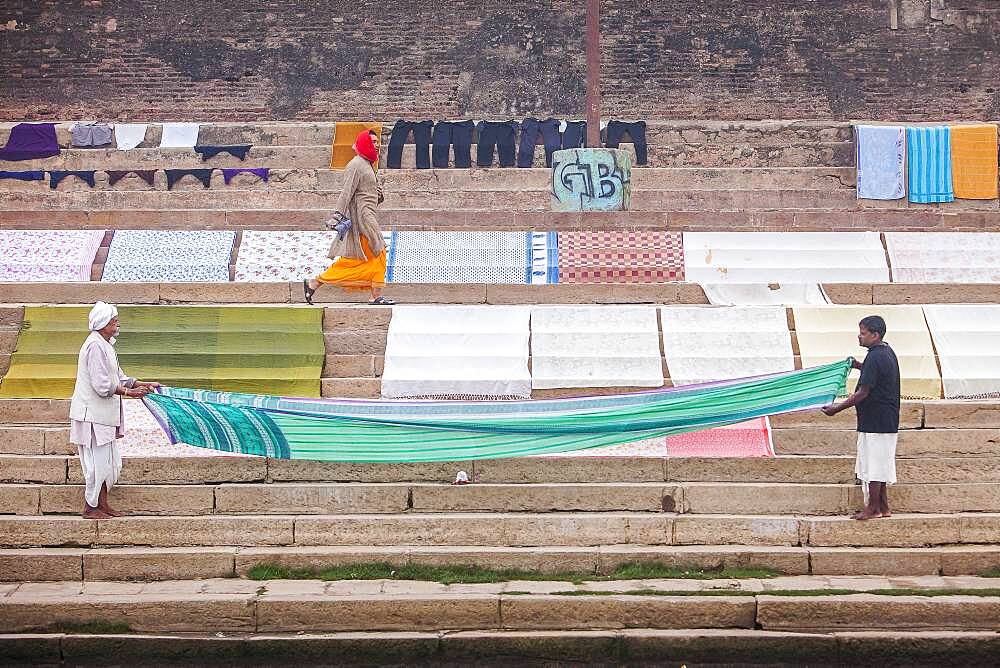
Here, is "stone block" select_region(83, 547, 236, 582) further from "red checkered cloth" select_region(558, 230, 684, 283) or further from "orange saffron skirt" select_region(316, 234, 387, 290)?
"red checkered cloth" select_region(558, 230, 684, 283)

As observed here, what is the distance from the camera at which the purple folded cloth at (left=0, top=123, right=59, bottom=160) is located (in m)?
14.8

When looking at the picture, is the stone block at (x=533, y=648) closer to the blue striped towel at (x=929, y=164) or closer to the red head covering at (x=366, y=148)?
the red head covering at (x=366, y=148)

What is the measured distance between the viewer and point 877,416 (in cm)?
820

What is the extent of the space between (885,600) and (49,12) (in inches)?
607

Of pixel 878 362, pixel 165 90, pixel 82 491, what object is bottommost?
pixel 82 491

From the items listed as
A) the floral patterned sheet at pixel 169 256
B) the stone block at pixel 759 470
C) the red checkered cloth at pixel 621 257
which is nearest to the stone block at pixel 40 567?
the stone block at pixel 759 470

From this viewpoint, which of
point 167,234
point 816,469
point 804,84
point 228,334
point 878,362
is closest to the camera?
point 878,362

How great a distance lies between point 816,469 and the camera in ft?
28.6

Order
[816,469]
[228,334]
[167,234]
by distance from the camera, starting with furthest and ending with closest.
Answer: [167,234]
[228,334]
[816,469]

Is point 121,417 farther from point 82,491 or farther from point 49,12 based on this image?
point 49,12

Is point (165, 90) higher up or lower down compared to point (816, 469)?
higher up

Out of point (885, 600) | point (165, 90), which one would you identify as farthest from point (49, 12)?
point (885, 600)

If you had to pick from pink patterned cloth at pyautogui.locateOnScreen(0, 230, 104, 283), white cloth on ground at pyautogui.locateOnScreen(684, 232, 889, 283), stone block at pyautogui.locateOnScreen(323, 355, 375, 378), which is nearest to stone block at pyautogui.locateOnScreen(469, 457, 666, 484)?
stone block at pyautogui.locateOnScreen(323, 355, 375, 378)

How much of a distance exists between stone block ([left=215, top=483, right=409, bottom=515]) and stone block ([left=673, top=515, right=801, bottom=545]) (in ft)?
5.72
